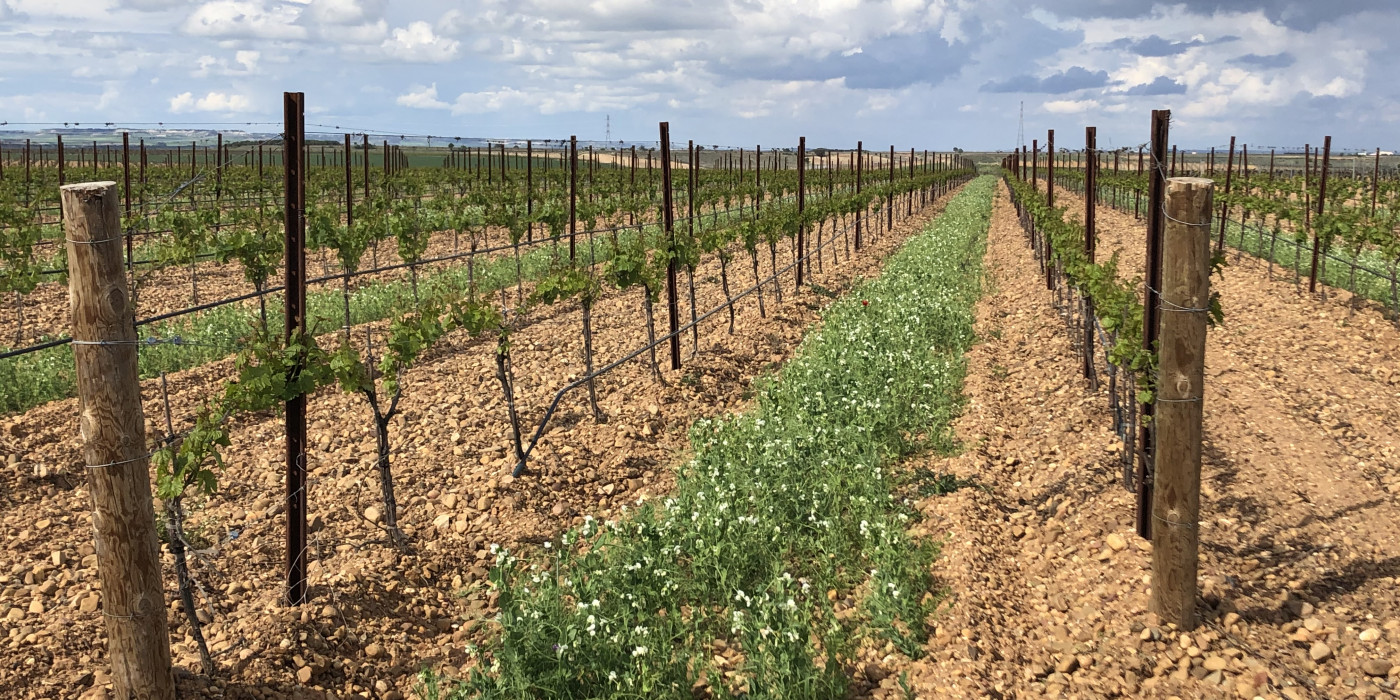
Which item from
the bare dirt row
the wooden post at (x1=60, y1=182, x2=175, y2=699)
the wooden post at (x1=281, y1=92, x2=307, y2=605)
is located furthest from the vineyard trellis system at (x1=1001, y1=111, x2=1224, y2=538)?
the wooden post at (x1=60, y1=182, x2=175, y2=699)

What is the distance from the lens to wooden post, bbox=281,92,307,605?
5645mm

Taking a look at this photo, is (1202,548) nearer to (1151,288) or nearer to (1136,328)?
(1136,328)

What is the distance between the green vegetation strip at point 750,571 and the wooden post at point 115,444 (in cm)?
132

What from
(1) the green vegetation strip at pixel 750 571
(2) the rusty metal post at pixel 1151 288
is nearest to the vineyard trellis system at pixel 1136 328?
(2) the rusty metal post at pixel 1151 288

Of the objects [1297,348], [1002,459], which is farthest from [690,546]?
[1297,348]

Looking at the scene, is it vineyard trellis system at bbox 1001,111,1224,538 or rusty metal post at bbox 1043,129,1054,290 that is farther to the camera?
rusty metal post at bbox 1043,129,1054,290

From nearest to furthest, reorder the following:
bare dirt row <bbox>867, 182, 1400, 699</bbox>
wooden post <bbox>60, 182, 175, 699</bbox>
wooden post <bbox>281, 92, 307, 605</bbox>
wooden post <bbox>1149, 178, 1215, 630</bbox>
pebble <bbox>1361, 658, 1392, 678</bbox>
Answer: wooden post <bbox>60, 182, 175, 699</bbox>, pebble <bbox>1361, 658, 1392, 678</bbox>, bare dirt row <bbox>867, 182, 1400, 699</bbox>, wooden post <bbox>1149, 178, 1215, 630</bbox>, wooden post <bbox>281, 92, 307, 605</bbox>

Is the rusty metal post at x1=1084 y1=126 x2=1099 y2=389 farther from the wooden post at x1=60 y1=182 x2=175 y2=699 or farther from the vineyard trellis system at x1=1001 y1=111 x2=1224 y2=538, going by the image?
the wooden post at x1=60 y1=182 x2=175 y2=699

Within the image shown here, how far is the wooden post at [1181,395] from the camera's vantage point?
16.5 ft

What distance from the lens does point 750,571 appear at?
626 cm

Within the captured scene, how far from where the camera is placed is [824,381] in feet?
32.4

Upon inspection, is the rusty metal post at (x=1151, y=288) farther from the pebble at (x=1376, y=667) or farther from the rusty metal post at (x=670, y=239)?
the rusty metal post at (x=670, y=239)

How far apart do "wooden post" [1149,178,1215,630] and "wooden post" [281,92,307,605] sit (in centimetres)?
498

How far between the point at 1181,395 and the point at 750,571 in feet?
9.26
